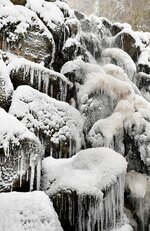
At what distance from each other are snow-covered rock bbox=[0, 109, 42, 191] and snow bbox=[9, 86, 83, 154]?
0.63 m

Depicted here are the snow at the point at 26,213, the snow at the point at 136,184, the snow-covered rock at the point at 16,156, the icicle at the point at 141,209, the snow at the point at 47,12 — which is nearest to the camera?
the snow at the point at 26,213

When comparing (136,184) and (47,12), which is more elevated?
(47,12)

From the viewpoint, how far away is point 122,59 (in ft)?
26.4

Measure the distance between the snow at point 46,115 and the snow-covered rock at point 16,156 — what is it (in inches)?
24.7

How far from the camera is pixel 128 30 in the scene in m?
9.04

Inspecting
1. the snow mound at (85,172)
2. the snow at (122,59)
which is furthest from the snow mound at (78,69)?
the snow mound at (85,172)

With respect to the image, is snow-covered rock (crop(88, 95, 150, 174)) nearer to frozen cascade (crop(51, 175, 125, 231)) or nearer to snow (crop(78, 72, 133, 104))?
snow (crop(78, 72, 133, 104))

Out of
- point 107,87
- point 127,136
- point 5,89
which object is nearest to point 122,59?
point 107,87

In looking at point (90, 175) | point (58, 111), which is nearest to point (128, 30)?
point (58, 111)

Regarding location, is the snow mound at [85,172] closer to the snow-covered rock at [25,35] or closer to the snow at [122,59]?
the snow-covered rock at [25,35]

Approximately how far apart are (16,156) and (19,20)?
3088 millimetres

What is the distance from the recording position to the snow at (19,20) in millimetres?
6207

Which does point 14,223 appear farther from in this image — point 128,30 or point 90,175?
point 128,30

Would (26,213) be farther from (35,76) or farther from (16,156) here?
(35,76)
